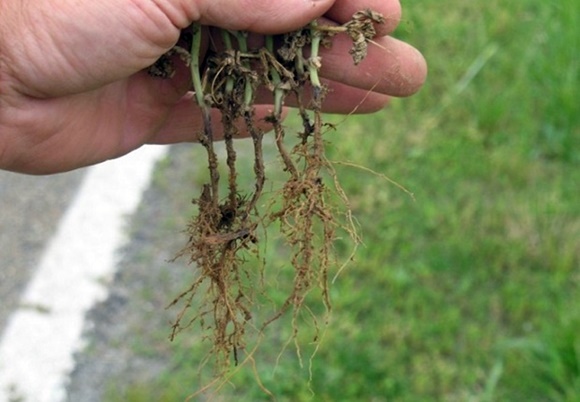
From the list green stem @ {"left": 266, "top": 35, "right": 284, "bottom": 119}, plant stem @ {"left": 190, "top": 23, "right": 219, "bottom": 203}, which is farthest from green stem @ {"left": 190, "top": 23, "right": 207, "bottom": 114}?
green stem @ {"left": 266, "top": 35, "right": 284, "bottom": 119}

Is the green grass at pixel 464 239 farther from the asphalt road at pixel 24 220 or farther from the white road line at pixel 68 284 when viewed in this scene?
the asphalt road at pixel 24 220

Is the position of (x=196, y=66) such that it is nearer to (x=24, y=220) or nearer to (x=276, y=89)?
(x=276, y=89)

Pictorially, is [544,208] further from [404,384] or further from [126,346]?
[126,346]

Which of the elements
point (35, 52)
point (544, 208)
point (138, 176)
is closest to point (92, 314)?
point (138, 176)

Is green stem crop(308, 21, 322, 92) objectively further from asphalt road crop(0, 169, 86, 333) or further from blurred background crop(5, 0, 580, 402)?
asphalt road crop(0, 169, 86, 333)

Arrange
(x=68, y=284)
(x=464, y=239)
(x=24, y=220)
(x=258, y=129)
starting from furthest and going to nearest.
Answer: (x=24, y=220) < (x=464, y=239) < (x=68, y=284) < (x=258, y=129)

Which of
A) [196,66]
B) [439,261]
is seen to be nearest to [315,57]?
[196,66]
